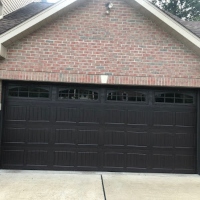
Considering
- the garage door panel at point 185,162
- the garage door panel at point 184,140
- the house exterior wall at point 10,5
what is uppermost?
the house exterior wall at point 10,5

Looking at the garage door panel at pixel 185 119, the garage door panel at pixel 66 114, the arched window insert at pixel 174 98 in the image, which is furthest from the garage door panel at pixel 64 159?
the garage door panel at pixel 185 119

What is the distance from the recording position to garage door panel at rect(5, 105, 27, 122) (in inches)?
266

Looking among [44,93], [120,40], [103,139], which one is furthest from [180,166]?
[44,93]

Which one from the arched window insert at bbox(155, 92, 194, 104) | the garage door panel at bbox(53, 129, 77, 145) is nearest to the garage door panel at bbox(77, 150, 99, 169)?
the garage door panel at bbox(53, 129, 77, 145)

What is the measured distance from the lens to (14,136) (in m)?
6.71

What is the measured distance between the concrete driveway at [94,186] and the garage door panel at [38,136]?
0.86 metres

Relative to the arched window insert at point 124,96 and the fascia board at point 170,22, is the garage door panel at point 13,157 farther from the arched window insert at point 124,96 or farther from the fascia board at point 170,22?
A: the fascia board at point 170,22

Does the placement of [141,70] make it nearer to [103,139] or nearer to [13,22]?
[103,139]

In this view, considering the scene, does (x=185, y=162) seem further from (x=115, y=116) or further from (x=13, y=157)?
(x=13, y=157)

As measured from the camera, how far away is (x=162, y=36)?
6832mm

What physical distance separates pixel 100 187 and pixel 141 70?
3.45m

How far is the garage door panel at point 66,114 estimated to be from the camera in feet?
22.4

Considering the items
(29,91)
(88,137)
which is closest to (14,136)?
(29,91)

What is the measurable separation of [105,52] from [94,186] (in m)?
3.68
